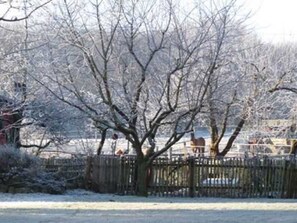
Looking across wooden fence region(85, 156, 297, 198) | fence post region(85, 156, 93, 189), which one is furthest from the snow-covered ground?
fence post region(85, 156, 93, 189)

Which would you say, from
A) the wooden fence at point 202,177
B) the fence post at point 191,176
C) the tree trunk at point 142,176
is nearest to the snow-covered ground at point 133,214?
the tree trunk at point 142,176

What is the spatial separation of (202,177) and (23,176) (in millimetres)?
6581

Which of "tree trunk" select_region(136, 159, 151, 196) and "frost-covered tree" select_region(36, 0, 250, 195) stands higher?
"frost-covered tree" select_region(36, 0, 250, 195)

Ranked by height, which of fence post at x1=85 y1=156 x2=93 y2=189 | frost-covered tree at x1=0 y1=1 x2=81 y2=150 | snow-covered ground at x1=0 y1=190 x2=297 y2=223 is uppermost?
frost-covered tree at x1=0 y1=1 x2=81 y2=150

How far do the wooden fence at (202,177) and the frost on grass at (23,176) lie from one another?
5.75 ft

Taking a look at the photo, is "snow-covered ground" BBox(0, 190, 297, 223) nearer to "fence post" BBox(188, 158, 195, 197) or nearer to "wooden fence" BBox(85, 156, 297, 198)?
"wooden fence" BBox(85, 156, 297, 198)

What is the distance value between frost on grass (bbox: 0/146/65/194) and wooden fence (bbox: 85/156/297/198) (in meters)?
1.75

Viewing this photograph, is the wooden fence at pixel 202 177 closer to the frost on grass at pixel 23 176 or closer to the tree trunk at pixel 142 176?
the tree trunk at pixel 142 176

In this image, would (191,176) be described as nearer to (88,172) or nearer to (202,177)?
(202,177)

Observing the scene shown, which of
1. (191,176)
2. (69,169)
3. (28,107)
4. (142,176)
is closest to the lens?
(142,176)

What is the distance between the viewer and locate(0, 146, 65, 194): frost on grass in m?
22.2

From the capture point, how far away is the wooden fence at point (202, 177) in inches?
936

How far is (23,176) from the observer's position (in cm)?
2242

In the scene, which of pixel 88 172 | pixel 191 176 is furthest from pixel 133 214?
pixel 88 172
